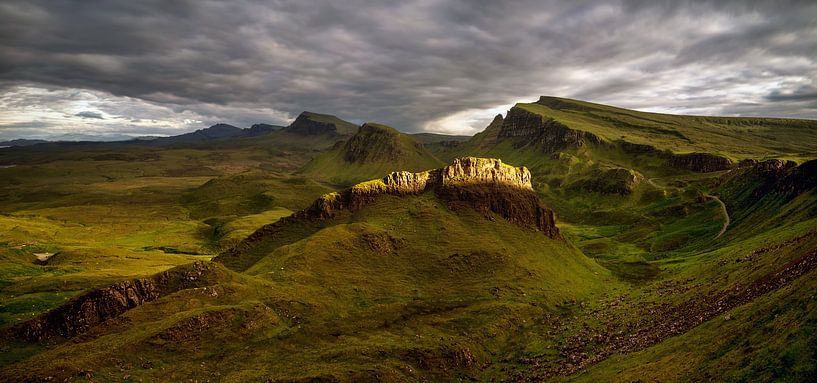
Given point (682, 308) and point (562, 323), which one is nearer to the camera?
point (682, 308)

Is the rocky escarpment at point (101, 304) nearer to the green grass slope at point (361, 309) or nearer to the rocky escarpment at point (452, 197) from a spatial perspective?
the green grass slope at point (361, 309)

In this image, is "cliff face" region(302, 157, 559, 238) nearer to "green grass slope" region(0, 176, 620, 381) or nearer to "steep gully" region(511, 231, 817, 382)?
"green grass slope" region(0, 176, 620, 381)

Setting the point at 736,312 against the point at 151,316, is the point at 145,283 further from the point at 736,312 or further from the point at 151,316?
the point at 736,312

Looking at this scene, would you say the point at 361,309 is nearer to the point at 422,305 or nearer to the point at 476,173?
the point at 422,305

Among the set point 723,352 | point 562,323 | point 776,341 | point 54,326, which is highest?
point 776,341

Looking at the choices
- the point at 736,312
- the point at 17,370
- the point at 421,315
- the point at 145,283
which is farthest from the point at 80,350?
the point at 736,312

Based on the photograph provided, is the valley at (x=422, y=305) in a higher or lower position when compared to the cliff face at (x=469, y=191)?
lower

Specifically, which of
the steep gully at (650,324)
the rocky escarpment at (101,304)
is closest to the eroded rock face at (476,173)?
the steep gully at (650,324)
